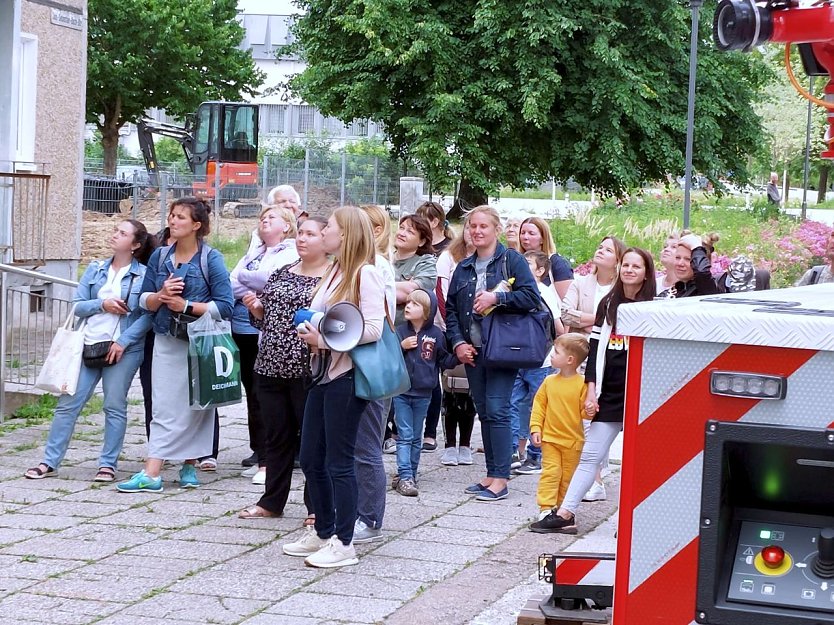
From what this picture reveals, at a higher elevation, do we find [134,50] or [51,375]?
[134,50]

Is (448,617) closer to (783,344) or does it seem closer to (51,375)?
(783,344)

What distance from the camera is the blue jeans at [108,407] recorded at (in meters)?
8.27

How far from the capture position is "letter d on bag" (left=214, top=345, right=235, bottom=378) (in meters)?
7.82

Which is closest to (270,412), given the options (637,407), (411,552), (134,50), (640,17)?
(411,552)

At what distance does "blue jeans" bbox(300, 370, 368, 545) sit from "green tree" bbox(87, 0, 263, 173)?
3858 centimetres

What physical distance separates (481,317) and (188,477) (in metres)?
2.23

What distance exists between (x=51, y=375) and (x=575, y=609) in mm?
5059

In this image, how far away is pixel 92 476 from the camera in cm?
841

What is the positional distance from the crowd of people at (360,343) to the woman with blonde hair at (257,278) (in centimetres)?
2

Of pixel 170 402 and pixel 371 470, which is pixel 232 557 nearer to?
pixel 371 470

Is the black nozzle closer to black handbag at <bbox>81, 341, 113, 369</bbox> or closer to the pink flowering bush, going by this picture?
black handbag at <bbox>81, 341, 113, 369</bbox>

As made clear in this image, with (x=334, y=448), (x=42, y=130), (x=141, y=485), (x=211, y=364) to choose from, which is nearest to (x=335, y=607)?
(x=334, y=448)

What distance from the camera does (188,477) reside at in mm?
8211

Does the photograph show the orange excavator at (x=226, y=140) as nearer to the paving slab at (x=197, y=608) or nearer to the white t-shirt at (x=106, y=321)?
the white t-shirt at (x=106, y=321)
